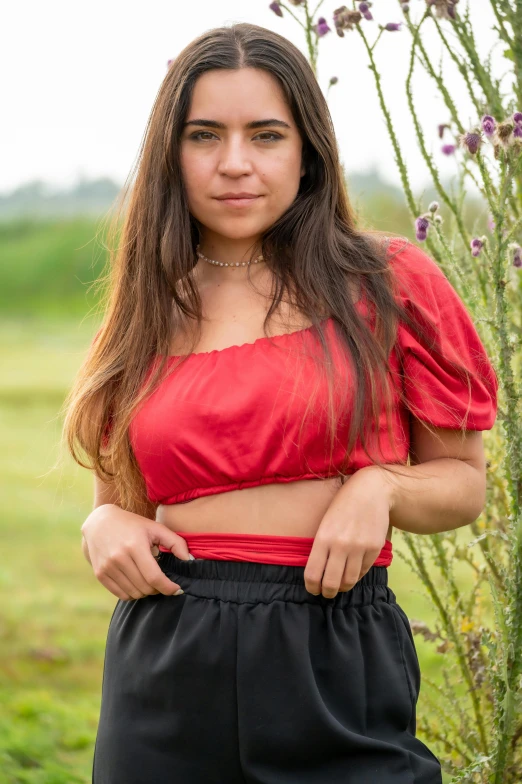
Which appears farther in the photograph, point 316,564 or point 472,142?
point 472,142

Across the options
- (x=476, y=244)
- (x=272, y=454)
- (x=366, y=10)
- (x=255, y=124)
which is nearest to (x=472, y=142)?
(x=476, y=244)

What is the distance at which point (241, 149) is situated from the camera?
1.42m

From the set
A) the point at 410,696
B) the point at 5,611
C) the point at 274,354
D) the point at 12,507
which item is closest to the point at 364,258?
the point at 274,354

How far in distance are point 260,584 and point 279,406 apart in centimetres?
25

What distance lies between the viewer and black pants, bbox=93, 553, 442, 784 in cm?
128

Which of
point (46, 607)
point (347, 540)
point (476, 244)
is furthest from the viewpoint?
point (46, 607)

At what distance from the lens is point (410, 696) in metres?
1.36

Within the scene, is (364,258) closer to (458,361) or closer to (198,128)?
(458,361)

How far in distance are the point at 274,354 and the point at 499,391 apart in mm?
432

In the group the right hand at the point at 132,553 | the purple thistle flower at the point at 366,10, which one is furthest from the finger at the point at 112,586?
the purple thistle flower at the point at 366,10

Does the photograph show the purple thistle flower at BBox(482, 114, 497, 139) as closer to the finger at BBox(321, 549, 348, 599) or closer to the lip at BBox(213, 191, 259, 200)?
the lip at BBox(213, 191, 259, 200)

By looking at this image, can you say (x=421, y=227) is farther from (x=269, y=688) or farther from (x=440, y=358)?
(x=269, y=688)

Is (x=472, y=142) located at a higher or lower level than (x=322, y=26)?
lower

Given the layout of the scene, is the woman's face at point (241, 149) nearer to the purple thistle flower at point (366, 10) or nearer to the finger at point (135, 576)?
the purple thistle flower at point (366, 10)
